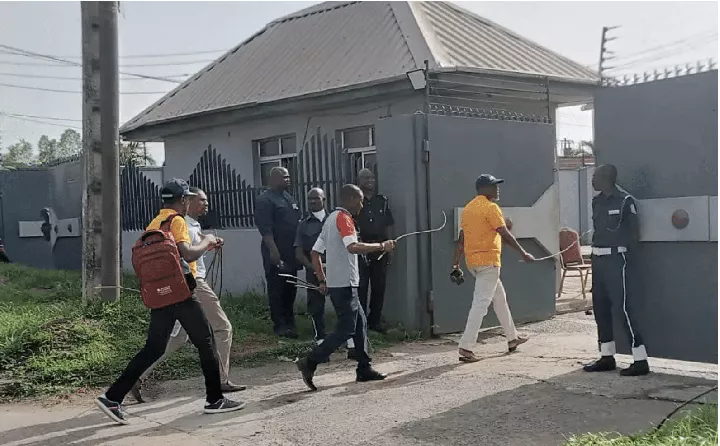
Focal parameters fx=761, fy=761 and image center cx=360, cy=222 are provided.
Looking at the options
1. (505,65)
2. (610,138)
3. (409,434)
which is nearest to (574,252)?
(505,65)

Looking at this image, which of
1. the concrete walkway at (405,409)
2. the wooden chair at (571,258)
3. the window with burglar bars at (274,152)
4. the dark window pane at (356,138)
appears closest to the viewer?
the concrete walkway at (405,409)

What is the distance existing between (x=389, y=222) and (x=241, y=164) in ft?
20.7

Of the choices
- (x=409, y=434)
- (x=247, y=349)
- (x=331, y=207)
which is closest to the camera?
(x=409, y=434)

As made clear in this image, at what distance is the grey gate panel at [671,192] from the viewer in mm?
5957

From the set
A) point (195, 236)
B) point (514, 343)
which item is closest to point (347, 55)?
point (514, 343)

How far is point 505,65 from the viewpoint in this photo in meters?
11.9

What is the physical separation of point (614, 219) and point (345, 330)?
2424mm

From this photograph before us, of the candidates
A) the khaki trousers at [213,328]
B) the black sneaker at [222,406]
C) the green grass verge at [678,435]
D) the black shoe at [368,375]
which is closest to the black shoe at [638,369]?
the green grass verge at [678,435]

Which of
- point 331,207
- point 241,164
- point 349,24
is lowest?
point 331,207

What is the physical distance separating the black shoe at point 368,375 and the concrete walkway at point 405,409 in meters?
0.08

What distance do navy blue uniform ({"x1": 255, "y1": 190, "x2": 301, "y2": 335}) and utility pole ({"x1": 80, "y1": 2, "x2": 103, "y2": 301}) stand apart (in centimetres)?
178

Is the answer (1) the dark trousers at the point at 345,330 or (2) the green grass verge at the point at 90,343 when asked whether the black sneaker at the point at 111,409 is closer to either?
(2) the green grass verge at the point at 90,343

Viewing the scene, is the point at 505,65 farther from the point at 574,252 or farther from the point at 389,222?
the point at 389,222

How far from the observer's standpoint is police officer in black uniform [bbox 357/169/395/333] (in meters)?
8.36
